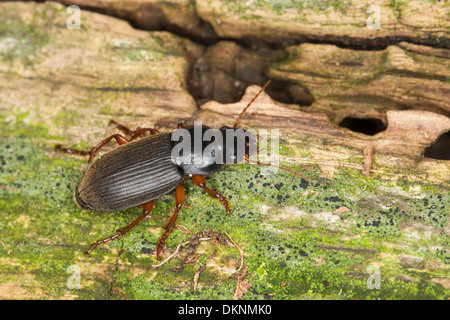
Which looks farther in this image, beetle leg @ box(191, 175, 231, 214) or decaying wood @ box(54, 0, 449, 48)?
decaying wood @ box(54, 0, 449, 48)

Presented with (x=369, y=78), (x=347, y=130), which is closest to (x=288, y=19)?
(x=369, y=78)

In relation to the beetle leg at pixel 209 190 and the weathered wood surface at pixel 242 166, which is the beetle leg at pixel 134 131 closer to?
the weathered wood surface at pixel 242 166

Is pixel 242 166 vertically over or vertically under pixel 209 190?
over

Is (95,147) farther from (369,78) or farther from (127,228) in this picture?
(369,78)

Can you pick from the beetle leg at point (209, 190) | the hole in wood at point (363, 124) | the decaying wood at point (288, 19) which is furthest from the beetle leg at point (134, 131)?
the hole in wood at point (363, 124)

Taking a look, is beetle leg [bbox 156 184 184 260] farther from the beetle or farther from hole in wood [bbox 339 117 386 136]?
hole in wood [bbox 339 117 386 136]

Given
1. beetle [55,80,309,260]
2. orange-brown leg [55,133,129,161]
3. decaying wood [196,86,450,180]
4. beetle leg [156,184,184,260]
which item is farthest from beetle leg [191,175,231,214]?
orange-brown leg [55,133,129,161]

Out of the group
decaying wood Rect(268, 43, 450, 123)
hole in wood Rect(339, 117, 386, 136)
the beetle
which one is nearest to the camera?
the beetle
